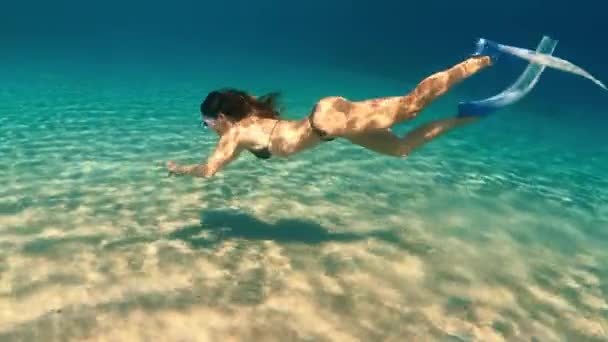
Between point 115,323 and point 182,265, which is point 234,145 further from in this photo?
point 115,323

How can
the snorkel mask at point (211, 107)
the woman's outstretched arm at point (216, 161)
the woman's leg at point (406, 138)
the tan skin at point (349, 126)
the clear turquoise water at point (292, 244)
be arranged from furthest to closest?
the snorkel mask at point (211, 107) < the woman's leg at point (406, 138) < the woman's outstretched arm at point (216, 161) < the tan skin at point (349, 126) < the clear turquoise water at point (292, 244)

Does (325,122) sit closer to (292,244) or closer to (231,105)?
(231,105)

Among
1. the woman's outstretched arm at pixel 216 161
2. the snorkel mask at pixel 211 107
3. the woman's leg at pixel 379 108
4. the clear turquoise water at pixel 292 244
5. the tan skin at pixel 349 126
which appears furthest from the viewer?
the snorkel mask at pixel 211 107

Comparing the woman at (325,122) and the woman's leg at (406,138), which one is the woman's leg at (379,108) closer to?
the woman at (325,122)

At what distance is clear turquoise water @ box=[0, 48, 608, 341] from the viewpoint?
4676 millimetres

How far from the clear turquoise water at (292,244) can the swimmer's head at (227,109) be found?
4.92ft

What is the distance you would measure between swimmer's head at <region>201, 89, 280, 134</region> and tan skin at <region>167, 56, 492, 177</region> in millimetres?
18

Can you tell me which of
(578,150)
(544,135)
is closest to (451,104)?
(544,135)

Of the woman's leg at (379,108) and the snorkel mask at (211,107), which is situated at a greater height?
the woman's leg at (379,108)

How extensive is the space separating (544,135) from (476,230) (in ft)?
45.3

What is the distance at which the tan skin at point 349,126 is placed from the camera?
5.31m

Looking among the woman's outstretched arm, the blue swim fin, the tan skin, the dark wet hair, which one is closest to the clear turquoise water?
the woman's outstretched arm

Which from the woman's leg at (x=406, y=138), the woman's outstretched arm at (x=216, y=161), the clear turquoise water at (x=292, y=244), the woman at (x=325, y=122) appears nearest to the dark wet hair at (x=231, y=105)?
the woman at (x=325, y=122)

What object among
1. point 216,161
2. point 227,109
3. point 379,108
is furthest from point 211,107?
point 379,108
